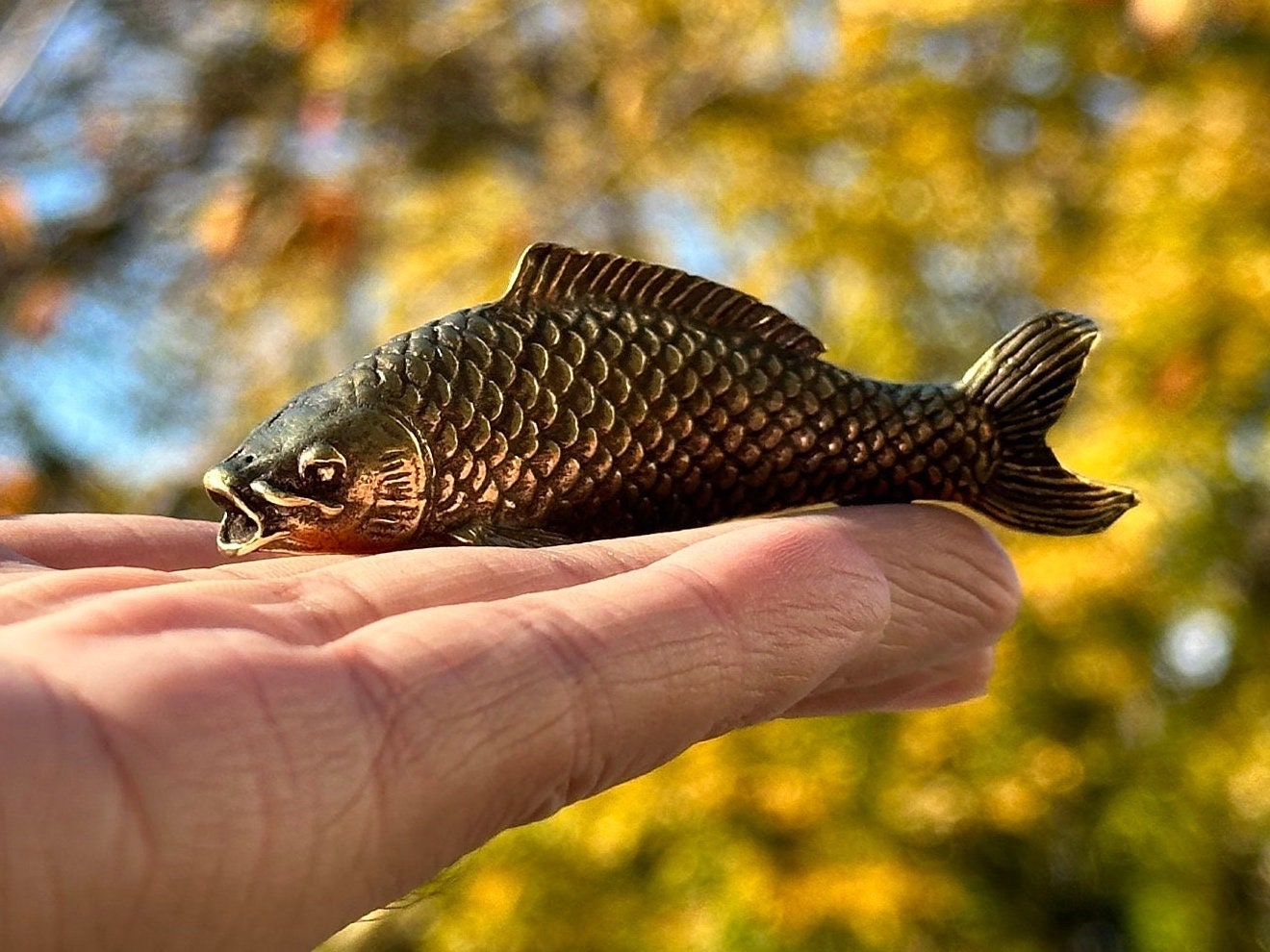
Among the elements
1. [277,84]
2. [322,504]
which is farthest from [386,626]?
[277,84]

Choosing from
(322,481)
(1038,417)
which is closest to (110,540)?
(322,481)

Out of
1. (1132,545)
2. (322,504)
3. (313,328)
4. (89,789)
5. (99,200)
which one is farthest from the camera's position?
(313,328)

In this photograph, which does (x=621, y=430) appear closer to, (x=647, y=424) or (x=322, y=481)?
(x=647, y=424)

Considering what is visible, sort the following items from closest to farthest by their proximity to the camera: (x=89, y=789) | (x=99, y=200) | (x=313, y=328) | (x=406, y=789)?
(x=89, y=789), (x=406, y=789), (x=99, y=200), (x=313, y=328)

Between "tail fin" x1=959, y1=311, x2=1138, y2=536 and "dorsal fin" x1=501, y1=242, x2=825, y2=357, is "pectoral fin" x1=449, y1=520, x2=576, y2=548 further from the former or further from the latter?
"tail fin" x1=959, y1=311, x2=1138, y2=536

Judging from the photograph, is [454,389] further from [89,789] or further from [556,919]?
[556,919]

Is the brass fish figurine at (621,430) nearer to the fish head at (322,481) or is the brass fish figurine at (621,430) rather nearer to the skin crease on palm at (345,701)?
the fish head at (322,481)

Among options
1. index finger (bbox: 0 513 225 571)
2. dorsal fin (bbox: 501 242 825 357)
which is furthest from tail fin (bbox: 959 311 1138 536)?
index finger (bbox: 0 513 225 571)

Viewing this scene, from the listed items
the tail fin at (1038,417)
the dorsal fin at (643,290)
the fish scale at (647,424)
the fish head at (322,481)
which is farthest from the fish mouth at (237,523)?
the tail fin at (1038,417)
